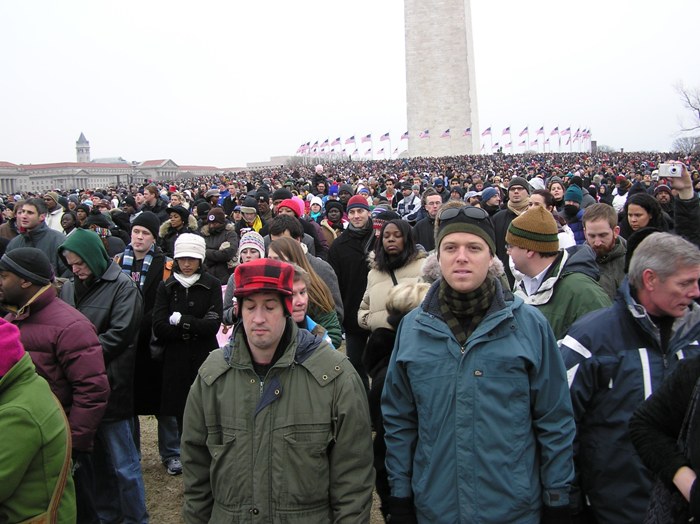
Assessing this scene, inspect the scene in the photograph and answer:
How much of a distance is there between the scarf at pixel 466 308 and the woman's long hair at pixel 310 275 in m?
1.53

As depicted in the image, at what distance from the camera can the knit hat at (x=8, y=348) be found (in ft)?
7.30

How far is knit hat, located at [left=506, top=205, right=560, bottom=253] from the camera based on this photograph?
3055mm

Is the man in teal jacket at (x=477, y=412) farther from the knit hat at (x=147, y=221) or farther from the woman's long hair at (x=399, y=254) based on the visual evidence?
the knit hat at (x=147, y=221)

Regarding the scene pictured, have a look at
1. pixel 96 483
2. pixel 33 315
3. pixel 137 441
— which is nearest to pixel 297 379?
pixel 33 315

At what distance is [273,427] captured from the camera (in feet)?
7.38

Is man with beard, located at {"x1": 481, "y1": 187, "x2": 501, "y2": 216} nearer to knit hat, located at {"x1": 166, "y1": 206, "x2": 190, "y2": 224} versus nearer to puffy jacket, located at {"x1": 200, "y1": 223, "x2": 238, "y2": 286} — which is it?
puffy jacket, located at {"x1": 200, "y1": 223, "x2": 238, "y2": 286}

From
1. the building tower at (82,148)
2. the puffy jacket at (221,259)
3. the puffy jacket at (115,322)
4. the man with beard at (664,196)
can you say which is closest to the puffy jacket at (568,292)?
the puffy jacket at (115,322)

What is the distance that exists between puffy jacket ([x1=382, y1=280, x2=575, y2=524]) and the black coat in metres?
2.24

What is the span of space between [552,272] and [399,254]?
1.43 meters

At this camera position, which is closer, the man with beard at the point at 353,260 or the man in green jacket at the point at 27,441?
the man in green jacket at the point at 27,441

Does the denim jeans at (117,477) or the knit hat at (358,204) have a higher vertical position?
the knit hat at (358,204)

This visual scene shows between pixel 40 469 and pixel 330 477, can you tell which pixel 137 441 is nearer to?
pixel 40 469

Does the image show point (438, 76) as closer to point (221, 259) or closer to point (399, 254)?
point (221, 259)

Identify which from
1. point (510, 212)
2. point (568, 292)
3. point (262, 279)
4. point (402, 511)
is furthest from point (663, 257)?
point (510, 212)
